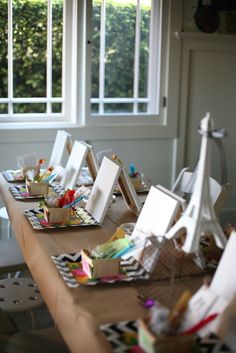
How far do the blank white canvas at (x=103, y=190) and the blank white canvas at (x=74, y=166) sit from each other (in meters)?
0.36

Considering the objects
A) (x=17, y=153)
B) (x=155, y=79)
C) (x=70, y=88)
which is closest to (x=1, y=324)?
(x=17, y=153)

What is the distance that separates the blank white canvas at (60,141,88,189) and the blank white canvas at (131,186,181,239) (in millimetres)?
909

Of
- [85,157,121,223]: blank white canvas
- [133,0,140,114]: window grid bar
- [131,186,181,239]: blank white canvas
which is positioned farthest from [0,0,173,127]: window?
[131,186,181,239]: blank white canvas

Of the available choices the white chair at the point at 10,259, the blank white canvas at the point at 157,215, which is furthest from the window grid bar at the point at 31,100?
the blank white canvas at the point at 157,215

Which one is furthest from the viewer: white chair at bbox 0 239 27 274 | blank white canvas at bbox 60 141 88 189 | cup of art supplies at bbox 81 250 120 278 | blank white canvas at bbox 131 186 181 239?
blank white canvas at bbox 60 141 88 189

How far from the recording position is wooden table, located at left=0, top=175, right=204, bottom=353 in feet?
4.64

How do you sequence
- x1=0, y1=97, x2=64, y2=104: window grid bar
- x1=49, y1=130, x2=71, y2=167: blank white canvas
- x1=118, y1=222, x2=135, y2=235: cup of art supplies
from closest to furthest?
x1=118, y1=222, x2=135, y2=235: cup of art supplies → x1=49, y1=130, x2=71, y2=167: blank white canvas → x1=0, y1=97, x2=64, y2=104: window grid bar

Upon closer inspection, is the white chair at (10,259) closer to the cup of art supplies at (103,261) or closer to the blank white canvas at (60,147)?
the blank white canvas at (60,147)

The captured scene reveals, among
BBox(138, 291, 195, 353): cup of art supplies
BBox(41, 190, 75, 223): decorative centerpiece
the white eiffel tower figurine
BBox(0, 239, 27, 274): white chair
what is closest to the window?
BBox(0, 239, 27, 274): white chair

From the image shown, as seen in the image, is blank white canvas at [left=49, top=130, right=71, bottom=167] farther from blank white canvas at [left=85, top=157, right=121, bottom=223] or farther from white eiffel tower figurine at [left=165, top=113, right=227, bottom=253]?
white eiffel tower figurine at [left=165, top=113, right=227, bottom=253]

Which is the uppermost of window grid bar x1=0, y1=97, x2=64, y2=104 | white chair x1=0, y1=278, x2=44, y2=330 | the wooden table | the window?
the window

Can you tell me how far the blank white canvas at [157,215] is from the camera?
176cm

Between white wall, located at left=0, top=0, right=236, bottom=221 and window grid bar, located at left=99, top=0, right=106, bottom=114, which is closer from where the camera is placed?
window grid bar, located at left=99, top=0, right=106, bottom=114

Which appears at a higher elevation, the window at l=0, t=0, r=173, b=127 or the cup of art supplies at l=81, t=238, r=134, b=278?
the window at l=0, t=0, r=173, b=127
